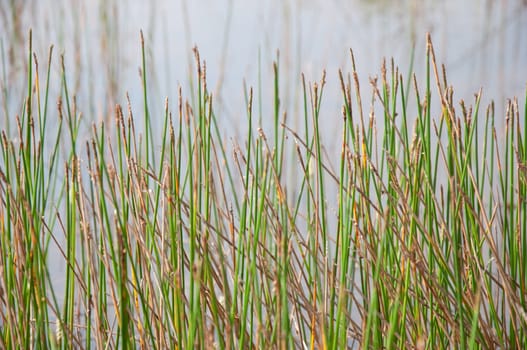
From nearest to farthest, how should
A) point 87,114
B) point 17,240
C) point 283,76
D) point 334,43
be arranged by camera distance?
point 17,240 → point 87,114 → point 283,76 → point 334,43

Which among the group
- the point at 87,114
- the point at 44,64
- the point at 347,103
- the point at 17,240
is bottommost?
the point at 17,240

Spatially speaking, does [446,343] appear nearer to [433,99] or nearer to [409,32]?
[433,99]

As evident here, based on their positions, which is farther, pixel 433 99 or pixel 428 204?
pixel 433 99

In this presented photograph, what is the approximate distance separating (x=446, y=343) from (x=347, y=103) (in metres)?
0.48

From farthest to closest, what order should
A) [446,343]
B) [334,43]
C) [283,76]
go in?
[334,43], [283,76], [446,343]

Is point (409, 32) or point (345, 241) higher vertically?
point (409, 32)

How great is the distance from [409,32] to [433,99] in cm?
88

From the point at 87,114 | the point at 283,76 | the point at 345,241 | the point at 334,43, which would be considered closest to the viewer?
the point at 345,241

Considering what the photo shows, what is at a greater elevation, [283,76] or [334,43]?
[334,43]

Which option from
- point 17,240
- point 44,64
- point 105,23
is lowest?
point 17,240

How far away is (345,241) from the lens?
2.90ft

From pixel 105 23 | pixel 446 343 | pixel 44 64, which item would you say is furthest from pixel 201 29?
pixel 446 343

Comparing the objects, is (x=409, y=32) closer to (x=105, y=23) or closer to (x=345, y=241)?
(x=105, y=23)

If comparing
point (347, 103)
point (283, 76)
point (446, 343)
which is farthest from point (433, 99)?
point (347, 103)
